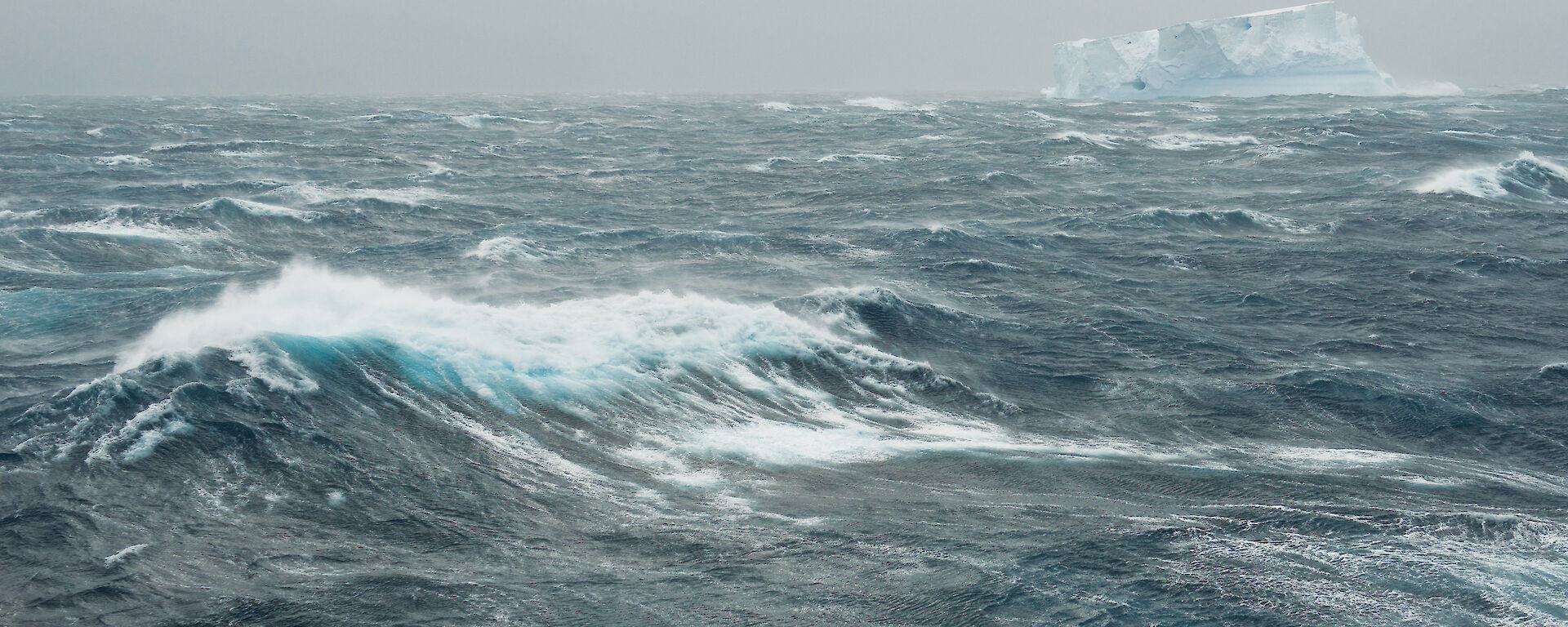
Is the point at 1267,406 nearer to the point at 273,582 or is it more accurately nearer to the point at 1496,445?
A: the point at 1496,445

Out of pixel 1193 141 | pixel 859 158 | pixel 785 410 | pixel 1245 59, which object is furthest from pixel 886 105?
pixel 785 410

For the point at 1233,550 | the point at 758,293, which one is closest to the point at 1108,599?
the point at 1233,550

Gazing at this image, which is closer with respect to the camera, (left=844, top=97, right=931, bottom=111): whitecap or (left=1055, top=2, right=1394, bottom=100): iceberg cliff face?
(left=1055, top=2, right=1394, bottom=100): iceberg cliff face

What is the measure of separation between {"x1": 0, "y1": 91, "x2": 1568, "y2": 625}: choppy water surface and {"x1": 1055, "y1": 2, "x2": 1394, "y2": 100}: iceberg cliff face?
171 ft

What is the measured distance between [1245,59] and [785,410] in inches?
3185

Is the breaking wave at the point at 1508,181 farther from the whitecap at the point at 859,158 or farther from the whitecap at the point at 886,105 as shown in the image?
the whitecap at the point at 886,105

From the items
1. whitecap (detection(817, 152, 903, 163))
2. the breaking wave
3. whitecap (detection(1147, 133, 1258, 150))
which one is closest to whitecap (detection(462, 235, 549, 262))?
whitecap (detection(817, 152, 903, 163))

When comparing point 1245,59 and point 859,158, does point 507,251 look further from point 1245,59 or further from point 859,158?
point 1245,59

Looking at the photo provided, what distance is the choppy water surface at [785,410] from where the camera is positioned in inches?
378

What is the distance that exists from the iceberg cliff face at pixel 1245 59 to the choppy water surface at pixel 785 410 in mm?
52104

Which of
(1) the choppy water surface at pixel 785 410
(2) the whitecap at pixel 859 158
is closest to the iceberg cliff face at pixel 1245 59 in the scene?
(2) the whitecap at pixel 859 158

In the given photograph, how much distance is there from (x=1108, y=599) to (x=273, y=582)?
770cm

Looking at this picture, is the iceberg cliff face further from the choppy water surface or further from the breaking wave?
the choppy water surface

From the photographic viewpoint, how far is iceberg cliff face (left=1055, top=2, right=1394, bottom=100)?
3187 inches
